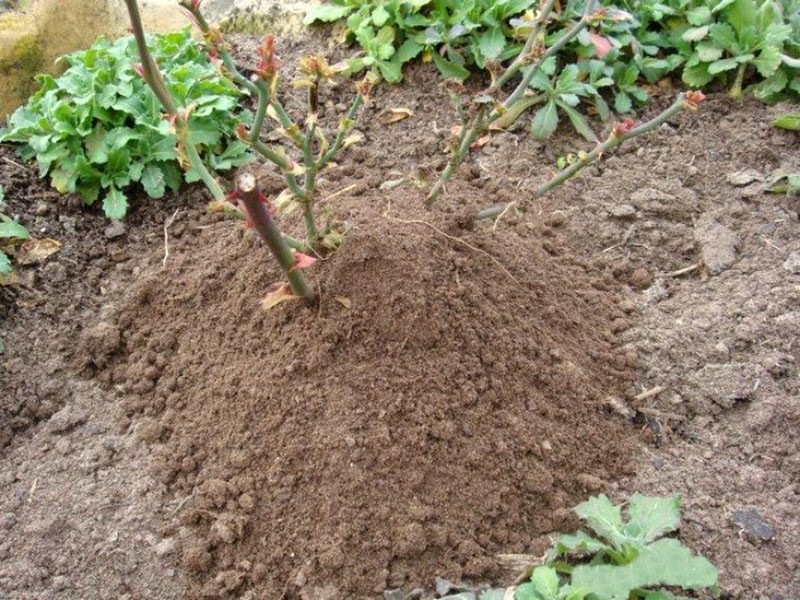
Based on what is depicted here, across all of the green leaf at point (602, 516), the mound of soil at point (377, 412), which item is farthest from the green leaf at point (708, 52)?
the green leaf at point (602, 516)

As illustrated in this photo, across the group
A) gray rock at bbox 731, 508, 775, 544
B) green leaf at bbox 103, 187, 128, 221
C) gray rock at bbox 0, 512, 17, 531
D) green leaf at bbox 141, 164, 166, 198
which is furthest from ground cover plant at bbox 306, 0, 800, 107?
gray rock at bbox 0, 512, 17, 531

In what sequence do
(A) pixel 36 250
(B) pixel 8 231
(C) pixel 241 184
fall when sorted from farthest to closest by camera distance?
(A) pixel 36 250 < (B) pixel 8 231 < (C) pixel 241 184

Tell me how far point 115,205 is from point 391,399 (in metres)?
1.34

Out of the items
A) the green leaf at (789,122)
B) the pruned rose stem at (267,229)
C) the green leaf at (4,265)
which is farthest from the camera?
the green leaf at (789,122)

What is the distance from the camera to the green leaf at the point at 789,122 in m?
3.12

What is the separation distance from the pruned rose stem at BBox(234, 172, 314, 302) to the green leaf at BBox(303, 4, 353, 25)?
1627mm

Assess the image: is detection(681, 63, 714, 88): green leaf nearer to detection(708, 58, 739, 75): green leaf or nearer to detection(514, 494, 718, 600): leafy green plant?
detection(708, 58, 739, 75): green leaf

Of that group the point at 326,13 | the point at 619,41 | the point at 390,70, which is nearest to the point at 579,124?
the point at 619,41

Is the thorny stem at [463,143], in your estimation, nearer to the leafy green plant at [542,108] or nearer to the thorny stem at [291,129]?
the leafy green plant at [542,108]

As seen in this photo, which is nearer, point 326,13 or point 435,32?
point 435,32

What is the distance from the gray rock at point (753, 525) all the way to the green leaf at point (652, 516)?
22 cm

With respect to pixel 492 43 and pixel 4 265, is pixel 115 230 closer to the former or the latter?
pixel 4 265

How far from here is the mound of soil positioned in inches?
81.4

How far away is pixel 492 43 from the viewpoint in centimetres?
320
